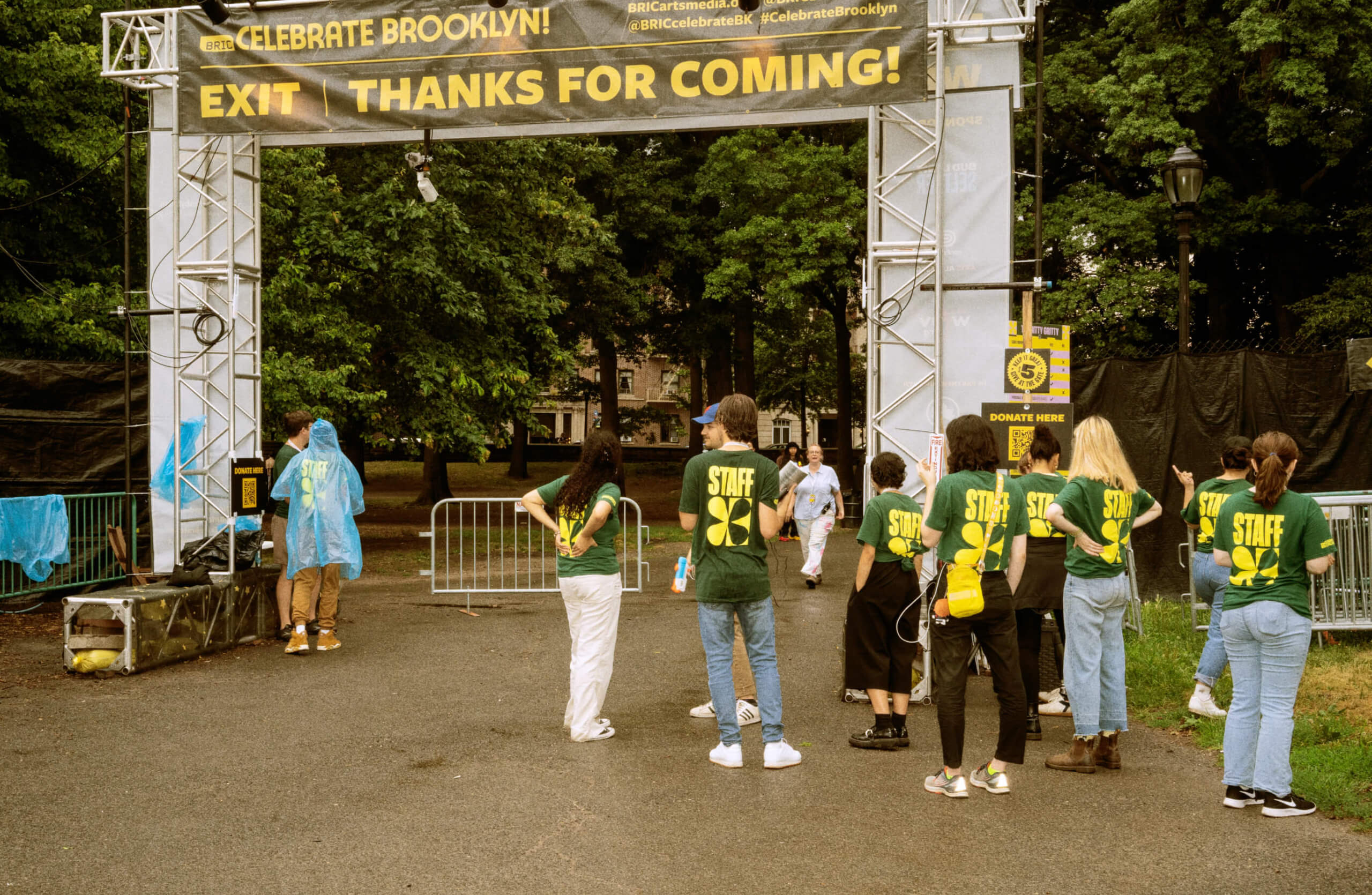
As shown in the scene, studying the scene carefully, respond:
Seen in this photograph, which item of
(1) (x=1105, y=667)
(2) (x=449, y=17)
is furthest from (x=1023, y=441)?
(2) (x=449, y=17)

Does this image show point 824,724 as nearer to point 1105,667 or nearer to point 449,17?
point 1105,667

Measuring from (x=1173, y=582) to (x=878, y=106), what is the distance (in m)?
6.38

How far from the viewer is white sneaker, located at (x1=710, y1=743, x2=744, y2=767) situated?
6145 mm

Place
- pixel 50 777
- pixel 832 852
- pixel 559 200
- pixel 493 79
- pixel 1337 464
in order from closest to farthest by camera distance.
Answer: pixel 832 852, pixel 50 777, pixel 493 79, pixel 1337 464, pixel 559 200

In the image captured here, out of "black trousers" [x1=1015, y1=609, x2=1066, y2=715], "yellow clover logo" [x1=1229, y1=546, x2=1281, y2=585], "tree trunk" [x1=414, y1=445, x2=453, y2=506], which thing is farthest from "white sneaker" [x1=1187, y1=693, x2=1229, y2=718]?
"tree trunk" [x1=414, y1=445, x2=453, y2=506]

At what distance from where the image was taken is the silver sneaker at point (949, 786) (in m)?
5.64

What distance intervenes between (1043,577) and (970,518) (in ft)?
4.74

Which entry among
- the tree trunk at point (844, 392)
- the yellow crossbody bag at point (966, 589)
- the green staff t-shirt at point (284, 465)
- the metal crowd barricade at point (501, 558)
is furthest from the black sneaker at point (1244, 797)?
the tree trunk at point (844, 392)

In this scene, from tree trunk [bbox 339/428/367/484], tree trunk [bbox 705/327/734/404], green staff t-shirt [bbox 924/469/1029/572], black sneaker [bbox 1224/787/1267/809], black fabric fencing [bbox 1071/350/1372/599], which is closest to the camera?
black sneaker [bbox 1224/787/1267/809]

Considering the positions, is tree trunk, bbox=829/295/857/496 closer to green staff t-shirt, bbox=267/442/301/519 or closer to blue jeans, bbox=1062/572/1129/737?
green staff t-shirt, bbox=267/442/301/519

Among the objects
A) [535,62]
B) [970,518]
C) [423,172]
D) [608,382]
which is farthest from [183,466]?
[608,382]

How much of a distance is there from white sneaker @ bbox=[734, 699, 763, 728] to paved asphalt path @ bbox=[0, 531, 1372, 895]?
27 centimetres

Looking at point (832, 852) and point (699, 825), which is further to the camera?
point (699, 825)

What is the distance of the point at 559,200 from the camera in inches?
868
